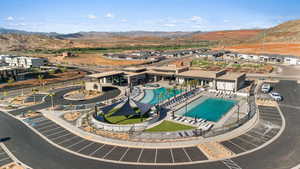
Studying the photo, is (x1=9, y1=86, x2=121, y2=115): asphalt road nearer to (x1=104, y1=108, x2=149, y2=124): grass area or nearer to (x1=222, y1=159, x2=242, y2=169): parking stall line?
(x1=104, y1=108, x2=149, y2=124): grass area

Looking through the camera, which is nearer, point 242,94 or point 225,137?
point 225,137

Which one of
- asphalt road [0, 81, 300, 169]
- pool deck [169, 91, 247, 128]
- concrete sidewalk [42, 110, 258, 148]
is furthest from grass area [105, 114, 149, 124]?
asphalt road [0, 81, 300, 169]

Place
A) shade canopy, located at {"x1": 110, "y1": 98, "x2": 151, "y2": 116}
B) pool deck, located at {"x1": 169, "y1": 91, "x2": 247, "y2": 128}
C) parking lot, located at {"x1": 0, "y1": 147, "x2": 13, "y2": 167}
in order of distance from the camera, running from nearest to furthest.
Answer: parking lot, located at {"x1": 0, "y1": 147, "x2": 13, "y2": 167} → shade canopy, located at {"x1": 110, "y1": 98, "x2": 151, "y2": 116} → pool deck, located at {"x1": 169, "y1": 91, "x2": 247, "y2": 128}

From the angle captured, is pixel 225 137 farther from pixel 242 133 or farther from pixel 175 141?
pixel 175 141

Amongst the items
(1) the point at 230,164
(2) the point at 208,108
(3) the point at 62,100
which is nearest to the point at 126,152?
(1) the point at 230,164

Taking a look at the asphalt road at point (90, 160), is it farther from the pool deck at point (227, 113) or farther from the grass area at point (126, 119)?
the grass area at point (126, 119)

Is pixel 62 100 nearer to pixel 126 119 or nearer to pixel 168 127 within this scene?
pixel 126 119

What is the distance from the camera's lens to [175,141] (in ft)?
124

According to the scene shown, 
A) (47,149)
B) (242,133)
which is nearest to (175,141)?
(242,133)

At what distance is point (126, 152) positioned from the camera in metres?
35.0

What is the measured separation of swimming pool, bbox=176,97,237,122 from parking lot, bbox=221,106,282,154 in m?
8.80

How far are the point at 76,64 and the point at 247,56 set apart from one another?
389 ft

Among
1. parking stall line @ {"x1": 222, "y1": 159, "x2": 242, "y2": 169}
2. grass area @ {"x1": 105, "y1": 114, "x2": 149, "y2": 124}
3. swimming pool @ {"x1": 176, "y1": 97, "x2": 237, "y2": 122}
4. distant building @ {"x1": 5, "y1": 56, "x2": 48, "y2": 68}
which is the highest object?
distant building @ {"x1": 5, "y1": 56, "x2": 48, "y2": 68}

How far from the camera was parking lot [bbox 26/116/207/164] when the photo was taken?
32.8 m
